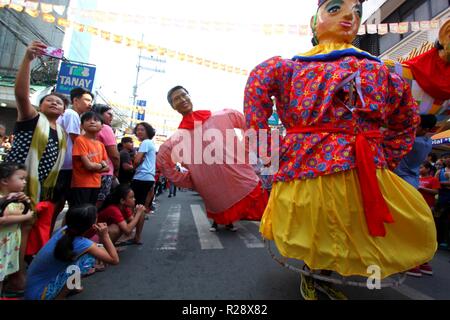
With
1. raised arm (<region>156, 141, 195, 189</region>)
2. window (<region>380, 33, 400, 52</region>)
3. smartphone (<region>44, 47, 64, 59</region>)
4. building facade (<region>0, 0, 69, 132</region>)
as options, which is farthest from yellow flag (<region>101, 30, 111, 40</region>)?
window (<region>380, 33, 400, 52</region>)

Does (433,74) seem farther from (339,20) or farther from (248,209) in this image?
(248,209)

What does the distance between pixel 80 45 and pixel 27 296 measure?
75.0ft

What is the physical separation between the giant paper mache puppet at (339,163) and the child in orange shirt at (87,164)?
5.48 ft

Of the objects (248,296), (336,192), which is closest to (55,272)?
(248,296)

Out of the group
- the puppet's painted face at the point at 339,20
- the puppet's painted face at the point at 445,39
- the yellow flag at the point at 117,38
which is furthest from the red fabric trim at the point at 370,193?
the yellow flag at the point at 117,38

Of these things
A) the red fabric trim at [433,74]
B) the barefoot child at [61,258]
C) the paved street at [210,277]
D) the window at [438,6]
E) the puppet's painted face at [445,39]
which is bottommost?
the paved street at [210,277]

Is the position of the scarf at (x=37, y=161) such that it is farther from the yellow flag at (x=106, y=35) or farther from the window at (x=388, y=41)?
the window at (x=388, y=41)

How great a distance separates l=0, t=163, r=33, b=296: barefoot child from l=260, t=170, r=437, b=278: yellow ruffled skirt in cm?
170

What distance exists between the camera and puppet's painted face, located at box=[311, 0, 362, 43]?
1817 millimetres

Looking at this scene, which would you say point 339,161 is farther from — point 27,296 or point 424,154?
point 27,296

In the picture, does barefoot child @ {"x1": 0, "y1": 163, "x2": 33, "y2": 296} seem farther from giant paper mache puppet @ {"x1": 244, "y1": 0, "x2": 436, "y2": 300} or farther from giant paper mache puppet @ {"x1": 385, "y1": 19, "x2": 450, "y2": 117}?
giant paper mache puppet @ {"x1": 385, "y1": 19, "x2": 450, "y2": 117}

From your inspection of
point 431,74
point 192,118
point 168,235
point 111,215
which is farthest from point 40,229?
point 431,74

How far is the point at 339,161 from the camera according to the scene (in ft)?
4.93

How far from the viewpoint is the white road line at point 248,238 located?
3268 mm
